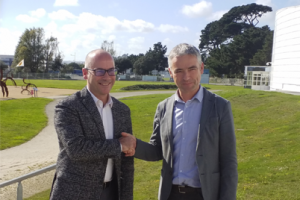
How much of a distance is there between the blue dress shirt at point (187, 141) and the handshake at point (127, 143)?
0.34 meters

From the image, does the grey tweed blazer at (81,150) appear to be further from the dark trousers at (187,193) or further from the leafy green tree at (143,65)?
the leafy green tree at (143,65)

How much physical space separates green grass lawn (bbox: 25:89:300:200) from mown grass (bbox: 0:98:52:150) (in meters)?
4.46

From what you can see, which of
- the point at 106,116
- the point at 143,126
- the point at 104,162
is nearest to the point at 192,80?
the point at 106,116

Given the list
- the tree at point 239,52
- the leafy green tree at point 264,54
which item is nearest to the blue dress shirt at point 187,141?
the leafy green tree at point 264,54

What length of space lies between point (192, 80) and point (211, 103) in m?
0.24

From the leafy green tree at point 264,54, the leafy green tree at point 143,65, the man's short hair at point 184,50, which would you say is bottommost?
the man's short hair at point 184,50

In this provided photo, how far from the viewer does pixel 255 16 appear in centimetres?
8169

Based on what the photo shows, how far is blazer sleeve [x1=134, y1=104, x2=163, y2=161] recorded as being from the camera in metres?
2.83

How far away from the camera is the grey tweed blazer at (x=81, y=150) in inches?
94.3

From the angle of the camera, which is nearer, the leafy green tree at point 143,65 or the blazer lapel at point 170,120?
the blazer lapel at point 170,120

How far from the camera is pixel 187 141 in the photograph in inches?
101

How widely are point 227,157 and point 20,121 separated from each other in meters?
14.9

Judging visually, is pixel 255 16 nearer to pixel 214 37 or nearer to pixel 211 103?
pixel 214 37

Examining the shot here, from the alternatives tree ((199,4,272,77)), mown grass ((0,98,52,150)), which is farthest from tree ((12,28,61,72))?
mown grass ((0,98,52,150))
